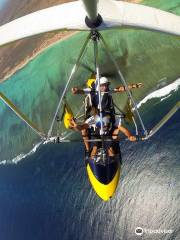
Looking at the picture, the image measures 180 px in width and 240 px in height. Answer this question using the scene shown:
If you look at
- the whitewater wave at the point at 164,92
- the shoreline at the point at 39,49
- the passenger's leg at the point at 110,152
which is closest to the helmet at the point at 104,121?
the passenger's leg at the point at 110,152

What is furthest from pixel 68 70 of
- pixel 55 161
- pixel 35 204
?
pixel 35 204

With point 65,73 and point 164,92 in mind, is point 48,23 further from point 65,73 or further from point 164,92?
point 65,73

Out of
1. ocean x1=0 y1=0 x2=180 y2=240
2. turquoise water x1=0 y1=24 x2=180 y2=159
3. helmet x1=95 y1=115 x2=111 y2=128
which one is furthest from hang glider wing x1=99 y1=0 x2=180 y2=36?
turquoise water x1=0 y1=24 x2=180 y2=159

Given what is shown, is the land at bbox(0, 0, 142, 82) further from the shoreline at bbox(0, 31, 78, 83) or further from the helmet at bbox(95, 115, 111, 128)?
the helmet at bbox(95, 115, 111, 128)

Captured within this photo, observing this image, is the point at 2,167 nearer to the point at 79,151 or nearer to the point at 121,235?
the point at 79,151

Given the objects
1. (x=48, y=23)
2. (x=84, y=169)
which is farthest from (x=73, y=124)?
(x=84, y=169)

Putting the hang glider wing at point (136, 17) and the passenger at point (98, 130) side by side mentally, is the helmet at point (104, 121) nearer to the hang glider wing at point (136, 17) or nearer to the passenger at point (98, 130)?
the passenger at point (98, 130)
